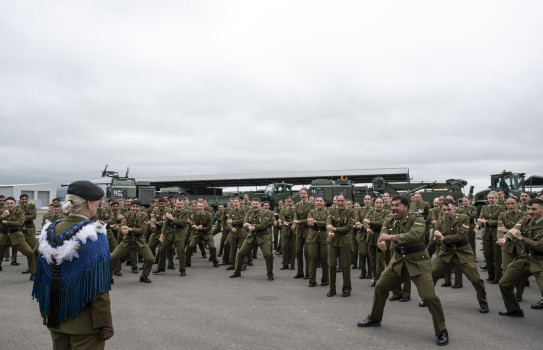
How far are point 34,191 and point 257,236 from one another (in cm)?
4738

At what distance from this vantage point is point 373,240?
9.25 metres

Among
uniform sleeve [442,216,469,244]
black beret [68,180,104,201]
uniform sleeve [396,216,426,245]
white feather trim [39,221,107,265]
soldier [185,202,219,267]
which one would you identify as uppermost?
black beret [68,180,104,201]

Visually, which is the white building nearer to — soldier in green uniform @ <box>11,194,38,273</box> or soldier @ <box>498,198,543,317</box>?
soldier in green uniform @ <box>11,194,38,273</box>

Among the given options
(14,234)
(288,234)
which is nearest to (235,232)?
(288,234)

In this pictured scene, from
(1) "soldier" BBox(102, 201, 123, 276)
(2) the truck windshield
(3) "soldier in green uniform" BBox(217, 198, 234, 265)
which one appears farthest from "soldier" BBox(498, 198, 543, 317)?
(2) the truck windshield

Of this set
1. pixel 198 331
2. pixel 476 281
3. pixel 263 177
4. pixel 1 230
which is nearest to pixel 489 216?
pixel 476 281

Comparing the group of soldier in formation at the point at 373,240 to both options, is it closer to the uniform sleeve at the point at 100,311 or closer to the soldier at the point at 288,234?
the soldier at the point at 288,234

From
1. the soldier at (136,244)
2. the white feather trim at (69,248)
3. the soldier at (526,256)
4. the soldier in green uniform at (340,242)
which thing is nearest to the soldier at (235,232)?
the soldier at (136,244)

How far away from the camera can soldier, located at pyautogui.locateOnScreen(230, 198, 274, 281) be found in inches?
375

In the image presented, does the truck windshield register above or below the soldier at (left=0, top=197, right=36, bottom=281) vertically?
above

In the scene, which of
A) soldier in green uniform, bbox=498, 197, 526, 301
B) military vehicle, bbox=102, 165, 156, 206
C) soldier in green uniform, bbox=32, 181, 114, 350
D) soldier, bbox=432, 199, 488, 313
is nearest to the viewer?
soldier in green uniform, bbox=32, 181, 114, 350

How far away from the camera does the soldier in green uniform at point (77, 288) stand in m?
2.83

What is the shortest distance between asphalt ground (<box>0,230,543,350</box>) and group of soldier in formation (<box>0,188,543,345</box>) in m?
0.38

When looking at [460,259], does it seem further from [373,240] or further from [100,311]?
[100,311]
